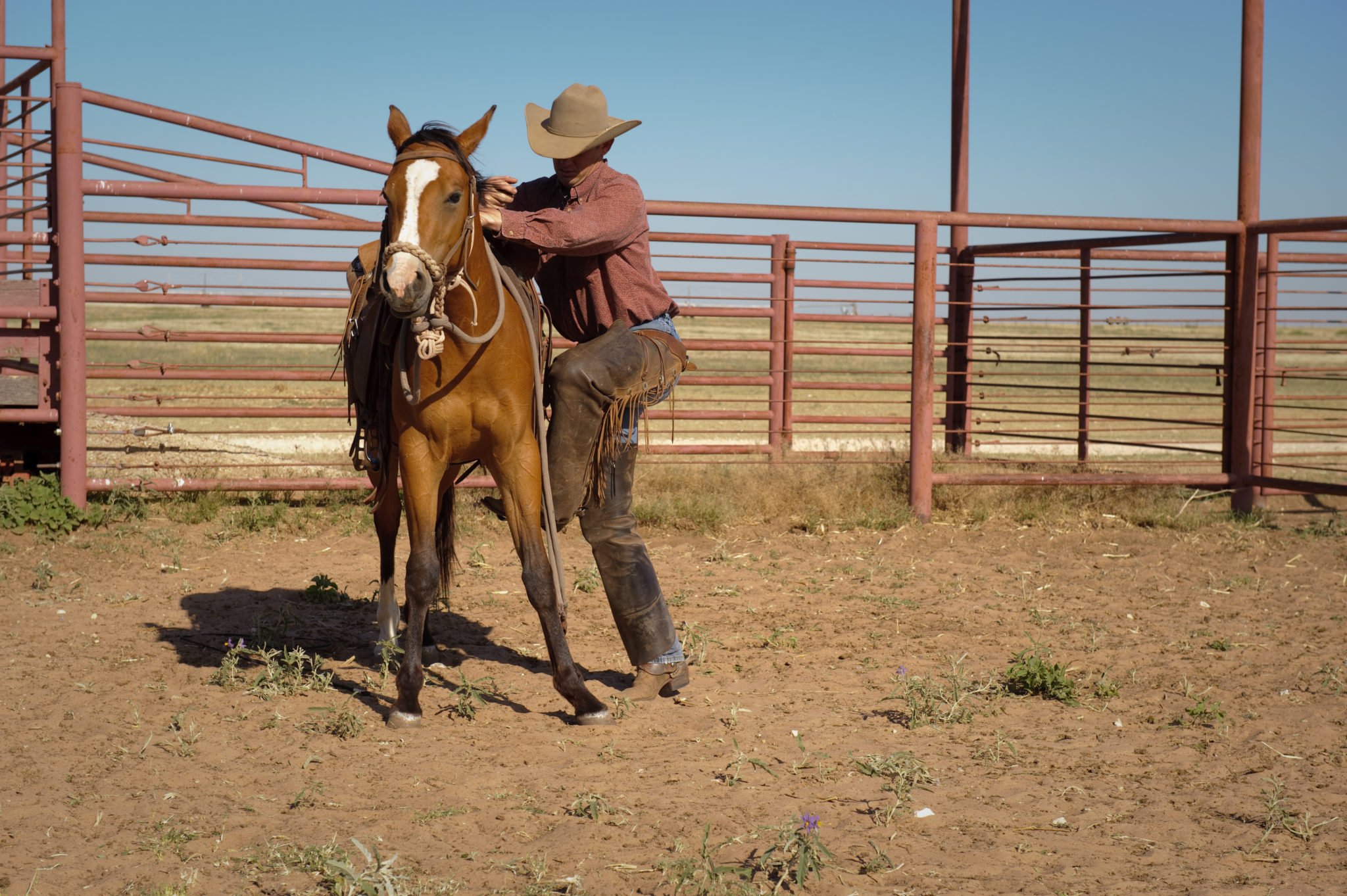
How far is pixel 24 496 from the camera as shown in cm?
749

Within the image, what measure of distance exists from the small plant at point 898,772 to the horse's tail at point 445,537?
7.17 feet

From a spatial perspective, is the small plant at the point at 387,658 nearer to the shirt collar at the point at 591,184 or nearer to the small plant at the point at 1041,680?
the shirt collar at the point at 591,184

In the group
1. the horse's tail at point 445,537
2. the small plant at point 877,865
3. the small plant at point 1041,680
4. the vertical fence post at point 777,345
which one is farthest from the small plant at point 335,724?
the vertical fence post at point 777,345

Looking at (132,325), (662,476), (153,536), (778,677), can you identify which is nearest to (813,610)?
(778,677)

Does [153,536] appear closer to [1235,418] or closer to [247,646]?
[247,646]

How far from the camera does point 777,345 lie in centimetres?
955

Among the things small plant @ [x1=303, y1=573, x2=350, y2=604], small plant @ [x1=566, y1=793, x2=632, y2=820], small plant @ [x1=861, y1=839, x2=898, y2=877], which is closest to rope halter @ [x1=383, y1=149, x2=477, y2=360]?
small plant @ [x1=566, y1=793, x2=632, y2=820]

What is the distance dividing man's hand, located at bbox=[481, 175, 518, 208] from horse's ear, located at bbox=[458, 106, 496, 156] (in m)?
0.21

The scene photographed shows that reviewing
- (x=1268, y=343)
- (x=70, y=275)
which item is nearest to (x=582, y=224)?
(x=70, y=275)

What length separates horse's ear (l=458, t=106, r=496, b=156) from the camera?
13.5 ft

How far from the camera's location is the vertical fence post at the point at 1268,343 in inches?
343

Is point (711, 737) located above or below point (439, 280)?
below

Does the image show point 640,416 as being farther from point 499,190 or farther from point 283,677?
point 283,677

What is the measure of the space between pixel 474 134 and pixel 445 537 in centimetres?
189
